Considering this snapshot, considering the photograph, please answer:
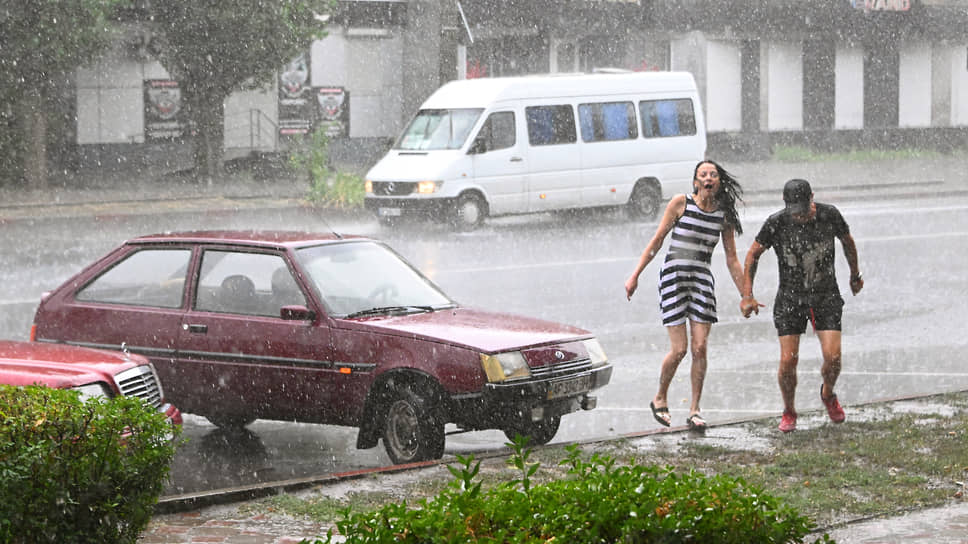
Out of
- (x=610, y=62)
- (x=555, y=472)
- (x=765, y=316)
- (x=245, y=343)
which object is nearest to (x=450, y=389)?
(x=555, y=472)

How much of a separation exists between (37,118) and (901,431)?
72.5 ft

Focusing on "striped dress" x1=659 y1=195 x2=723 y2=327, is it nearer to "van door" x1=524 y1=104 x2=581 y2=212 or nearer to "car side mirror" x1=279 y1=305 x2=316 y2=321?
"car side mirror" x1=279 y1=305 x2=316 y2=321

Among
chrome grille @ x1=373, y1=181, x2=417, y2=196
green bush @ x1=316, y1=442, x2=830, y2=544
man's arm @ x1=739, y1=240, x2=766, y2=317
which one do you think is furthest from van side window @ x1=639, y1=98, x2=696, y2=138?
green bush @ x1=316, y1=442, x2=830, y2=544

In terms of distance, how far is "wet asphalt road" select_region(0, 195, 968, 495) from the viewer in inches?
358

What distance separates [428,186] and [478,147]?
1.12m

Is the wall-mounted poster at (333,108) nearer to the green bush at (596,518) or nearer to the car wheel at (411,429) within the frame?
the car wheel at (411,429)

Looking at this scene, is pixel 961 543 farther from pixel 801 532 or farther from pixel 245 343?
pixel 245 343

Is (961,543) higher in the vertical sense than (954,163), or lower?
lower

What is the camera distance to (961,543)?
591cm

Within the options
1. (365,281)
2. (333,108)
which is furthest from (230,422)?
(333,108)

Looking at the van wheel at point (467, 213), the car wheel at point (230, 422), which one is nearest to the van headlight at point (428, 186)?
the van wheel at point (467, 213)

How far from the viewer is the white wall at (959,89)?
145ft

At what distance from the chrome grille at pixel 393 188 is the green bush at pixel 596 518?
61.0 feet

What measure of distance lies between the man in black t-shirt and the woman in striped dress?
34 cm
